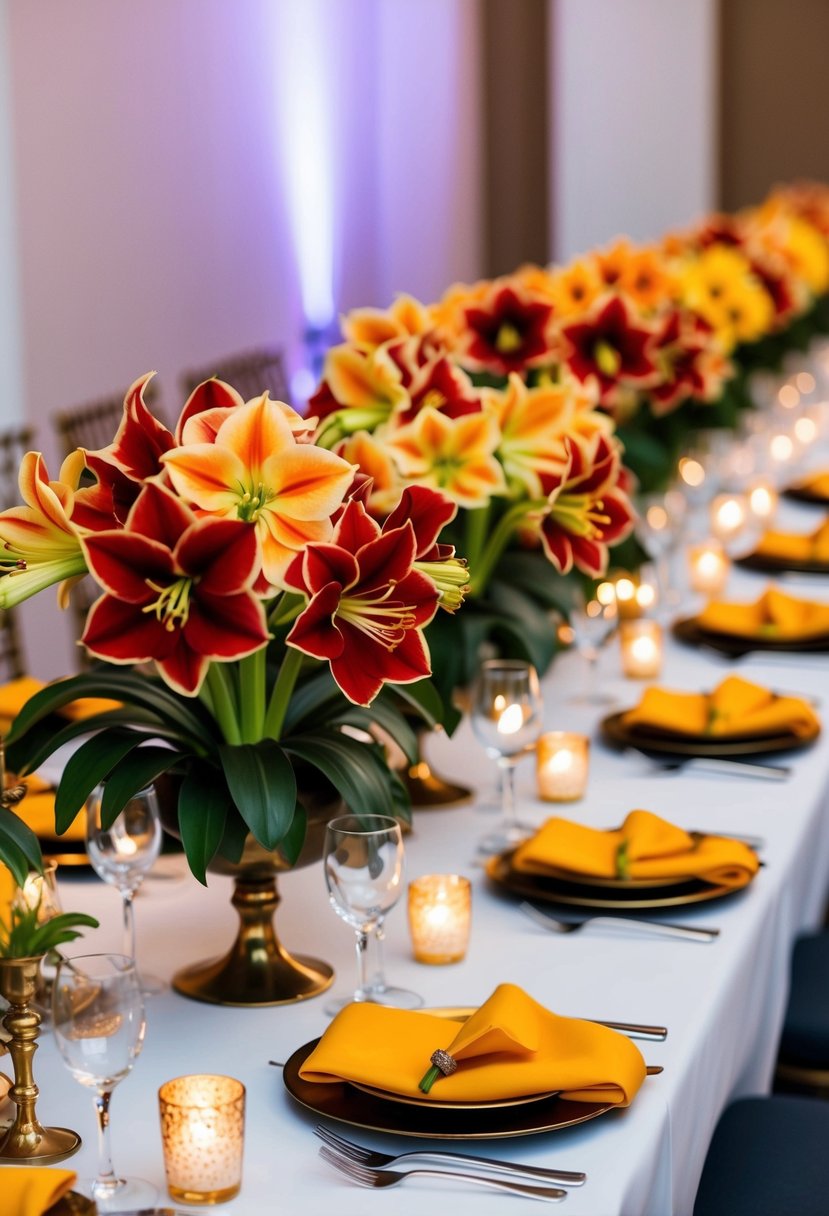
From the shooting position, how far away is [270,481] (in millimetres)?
1324

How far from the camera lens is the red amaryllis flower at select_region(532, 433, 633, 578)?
6.11 feet

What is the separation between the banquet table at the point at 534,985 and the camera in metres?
1.26

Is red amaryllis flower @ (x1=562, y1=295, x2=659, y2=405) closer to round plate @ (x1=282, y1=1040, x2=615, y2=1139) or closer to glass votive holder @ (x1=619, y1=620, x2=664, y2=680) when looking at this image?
glass votive holder @ (x1=619, y1=620, x2=664, y2=680)

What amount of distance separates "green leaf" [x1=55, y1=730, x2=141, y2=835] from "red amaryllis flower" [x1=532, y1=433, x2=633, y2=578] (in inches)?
22.8

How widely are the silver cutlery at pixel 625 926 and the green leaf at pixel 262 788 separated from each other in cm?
37

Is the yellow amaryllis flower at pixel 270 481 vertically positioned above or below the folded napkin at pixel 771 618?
above

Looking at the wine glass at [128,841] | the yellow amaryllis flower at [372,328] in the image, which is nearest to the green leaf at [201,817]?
the wine glass at [128,841]

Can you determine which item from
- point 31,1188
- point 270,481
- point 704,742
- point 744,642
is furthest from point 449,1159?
point 744,642

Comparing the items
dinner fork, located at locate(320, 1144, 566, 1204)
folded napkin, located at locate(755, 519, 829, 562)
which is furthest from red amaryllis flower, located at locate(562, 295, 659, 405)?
dinner fork, located at locate(320, 1144, 566, 1204)

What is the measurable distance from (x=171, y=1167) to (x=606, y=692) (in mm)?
1456

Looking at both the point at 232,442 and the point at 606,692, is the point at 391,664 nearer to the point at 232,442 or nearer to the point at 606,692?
the point at 232,442

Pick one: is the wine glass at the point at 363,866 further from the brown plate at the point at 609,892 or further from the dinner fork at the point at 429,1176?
the brown plate at the point at 609,892

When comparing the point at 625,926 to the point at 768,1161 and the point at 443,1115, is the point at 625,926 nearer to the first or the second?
the point at 768,1161

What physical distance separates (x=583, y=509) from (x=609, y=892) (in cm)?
42
